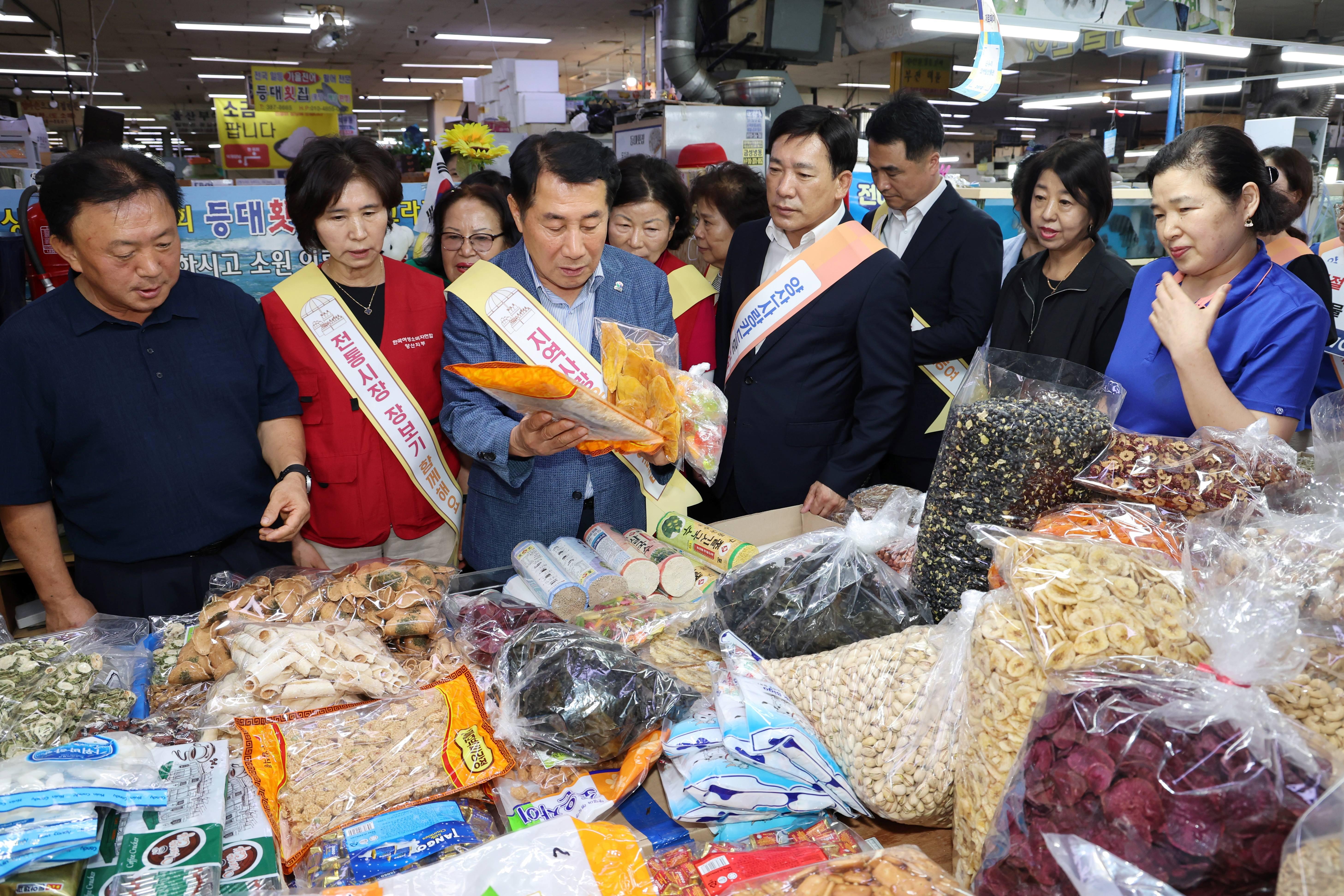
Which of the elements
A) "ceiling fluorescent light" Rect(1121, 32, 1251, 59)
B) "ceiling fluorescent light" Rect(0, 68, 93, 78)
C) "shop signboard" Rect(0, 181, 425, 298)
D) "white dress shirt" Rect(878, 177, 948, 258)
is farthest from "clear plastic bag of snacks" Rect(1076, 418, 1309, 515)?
"ceiling fluorescent light" Rect(0, 68, 93, 78)

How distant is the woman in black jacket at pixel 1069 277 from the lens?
2.43 meters

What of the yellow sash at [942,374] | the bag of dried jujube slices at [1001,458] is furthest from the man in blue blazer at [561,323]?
the yellow sash at [942,374]

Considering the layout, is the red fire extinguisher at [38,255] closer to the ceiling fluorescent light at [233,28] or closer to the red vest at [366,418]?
the red vest at [366,418]

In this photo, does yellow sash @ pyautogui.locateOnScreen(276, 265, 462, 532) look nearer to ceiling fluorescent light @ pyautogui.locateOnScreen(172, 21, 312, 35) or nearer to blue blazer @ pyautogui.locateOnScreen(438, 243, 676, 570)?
blue blazer @ pyautogui.locateOnScreen(438, 243, 676, 570)

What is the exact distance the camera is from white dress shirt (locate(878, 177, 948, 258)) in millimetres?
2908

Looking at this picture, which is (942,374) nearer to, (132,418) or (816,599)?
(816,599)

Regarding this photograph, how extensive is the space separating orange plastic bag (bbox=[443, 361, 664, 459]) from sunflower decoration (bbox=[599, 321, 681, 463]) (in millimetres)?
45

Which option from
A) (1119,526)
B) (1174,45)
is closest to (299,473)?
(1119,526)

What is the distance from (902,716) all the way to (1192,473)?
599 millimetres

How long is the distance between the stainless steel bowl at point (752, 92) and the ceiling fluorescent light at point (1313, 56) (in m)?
5.90

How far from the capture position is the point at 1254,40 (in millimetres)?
7645

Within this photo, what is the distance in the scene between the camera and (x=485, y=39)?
46.5 feet

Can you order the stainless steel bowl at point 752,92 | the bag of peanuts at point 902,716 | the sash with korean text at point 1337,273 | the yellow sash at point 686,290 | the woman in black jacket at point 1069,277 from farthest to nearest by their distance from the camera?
the stainless steel bowl at point 752,92, the sash with korean text at point 1337,273, the yellow sash at point 686,290, the woman in black jacket at point 1069,277, the bag of peanuts at point 902,716

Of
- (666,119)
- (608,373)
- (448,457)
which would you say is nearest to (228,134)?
(666,119)
